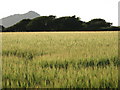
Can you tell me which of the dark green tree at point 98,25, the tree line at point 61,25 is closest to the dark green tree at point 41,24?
the tree line at point 61,25

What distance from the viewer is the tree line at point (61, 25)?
50250 millimetres

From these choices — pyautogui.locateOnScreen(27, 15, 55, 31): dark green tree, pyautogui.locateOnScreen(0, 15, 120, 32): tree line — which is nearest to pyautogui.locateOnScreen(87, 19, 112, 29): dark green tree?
pyautogui.locateOnScreen(0, 15, 120, 32): tree line

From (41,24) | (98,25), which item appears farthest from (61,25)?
(98,25)

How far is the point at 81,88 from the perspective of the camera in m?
2.91

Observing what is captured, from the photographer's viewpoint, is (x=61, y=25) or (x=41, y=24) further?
(x=41, y=24)

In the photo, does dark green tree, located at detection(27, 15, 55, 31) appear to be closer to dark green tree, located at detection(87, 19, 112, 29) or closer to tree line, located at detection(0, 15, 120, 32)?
tree line, located at detection(0, 15, 120, 32)

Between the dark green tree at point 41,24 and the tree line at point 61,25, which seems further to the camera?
the dark green tree at point 41,24

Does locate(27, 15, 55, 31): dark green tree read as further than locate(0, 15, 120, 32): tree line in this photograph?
Yes

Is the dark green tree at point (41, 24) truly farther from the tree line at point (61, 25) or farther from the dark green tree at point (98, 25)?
the dark green tree at point (98, 25)

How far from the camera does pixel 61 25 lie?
50.8m

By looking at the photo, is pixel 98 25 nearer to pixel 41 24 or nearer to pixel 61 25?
pixel 61 25

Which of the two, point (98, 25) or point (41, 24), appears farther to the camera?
point (41, 24)

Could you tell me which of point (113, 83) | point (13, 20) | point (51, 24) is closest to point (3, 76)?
point (113, 83)

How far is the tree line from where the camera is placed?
50.2m
